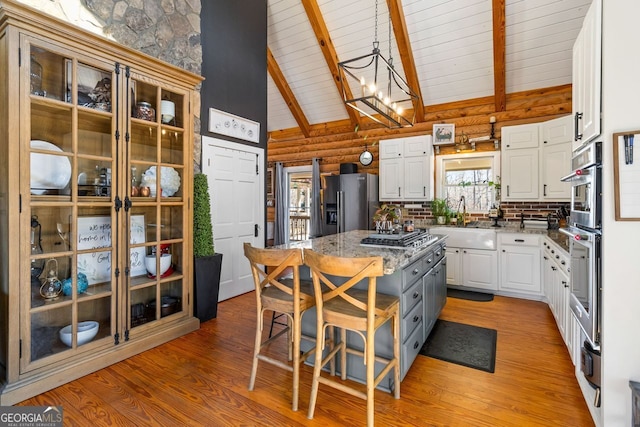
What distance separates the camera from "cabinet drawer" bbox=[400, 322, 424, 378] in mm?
2240

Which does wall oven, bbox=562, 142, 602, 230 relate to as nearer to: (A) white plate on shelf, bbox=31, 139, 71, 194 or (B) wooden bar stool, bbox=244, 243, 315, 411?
(B) wooden bar stool, bbox=244, 243, 315, 411

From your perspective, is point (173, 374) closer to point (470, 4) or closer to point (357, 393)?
point (357, 393)

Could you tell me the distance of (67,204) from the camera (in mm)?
2301

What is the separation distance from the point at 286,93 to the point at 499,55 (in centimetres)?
380

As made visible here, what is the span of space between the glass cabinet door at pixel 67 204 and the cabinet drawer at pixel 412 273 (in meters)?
2.34

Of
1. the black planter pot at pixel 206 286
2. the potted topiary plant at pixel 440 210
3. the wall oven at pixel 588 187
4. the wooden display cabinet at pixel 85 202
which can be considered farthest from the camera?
the potted topiary plant at pixel 440 210

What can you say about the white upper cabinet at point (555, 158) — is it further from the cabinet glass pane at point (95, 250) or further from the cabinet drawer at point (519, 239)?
the cabinet glass pane at point (95, 250)

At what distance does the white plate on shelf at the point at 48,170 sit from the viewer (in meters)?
2.18

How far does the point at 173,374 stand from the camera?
2.38 m

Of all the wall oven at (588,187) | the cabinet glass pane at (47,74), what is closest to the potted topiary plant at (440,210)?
the wall oven at (588,187)

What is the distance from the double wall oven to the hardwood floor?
1.63ft

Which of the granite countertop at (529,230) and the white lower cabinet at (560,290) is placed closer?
the white lower cabinet at (560,290)

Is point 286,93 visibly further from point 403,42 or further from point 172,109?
point 172,109

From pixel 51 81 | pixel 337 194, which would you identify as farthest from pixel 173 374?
pixel 337 194
